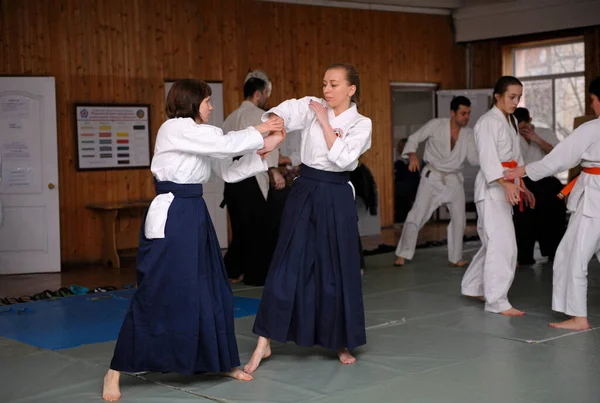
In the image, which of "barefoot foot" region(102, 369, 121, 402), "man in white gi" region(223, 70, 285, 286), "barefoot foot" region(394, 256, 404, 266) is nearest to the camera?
"barefoot foot" region(102, 369, 121, 402)

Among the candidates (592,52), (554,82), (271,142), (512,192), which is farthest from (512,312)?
(554,82)

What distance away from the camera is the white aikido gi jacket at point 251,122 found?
6.32 m

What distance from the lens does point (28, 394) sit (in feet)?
12.1

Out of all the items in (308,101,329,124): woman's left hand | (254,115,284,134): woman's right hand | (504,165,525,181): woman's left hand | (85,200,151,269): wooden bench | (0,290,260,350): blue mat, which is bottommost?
(0,290,260,350): blue mat

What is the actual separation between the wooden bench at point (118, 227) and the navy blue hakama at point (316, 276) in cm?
415

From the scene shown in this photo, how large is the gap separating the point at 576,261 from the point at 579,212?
0.28 metres

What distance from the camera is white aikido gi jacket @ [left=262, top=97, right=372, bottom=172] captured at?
12.9 ft

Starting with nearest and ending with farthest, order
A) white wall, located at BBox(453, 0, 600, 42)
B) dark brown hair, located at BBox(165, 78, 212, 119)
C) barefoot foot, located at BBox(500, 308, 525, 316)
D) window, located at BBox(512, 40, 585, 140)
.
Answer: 1. dark brown hair, located at BBox(165, 78, 212, 119)
2. barefoot foot, located at BBox(500, 308, 525, 316)
3. white wall, located at BBox(453, 0, 600, 42)
4. window, located at BBox(512, 40, 585, 140)

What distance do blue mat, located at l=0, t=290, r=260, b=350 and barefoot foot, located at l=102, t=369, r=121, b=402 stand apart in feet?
3.57

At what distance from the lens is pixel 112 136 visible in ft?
27.6

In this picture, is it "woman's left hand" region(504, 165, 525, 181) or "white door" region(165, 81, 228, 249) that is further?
"white door" region(165, 81, 228, 249)

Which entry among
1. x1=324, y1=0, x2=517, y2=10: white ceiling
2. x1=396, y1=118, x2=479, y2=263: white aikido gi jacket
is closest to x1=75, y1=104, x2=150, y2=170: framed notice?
x1=396, y1=118, x2=479, y2=263: white aikido gi jacket

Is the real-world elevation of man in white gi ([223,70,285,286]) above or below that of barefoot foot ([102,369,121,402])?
above

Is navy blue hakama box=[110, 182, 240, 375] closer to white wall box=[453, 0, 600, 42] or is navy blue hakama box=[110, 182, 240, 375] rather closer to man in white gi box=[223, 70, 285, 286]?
man in white gi box=[223, 70, 285, 286]
